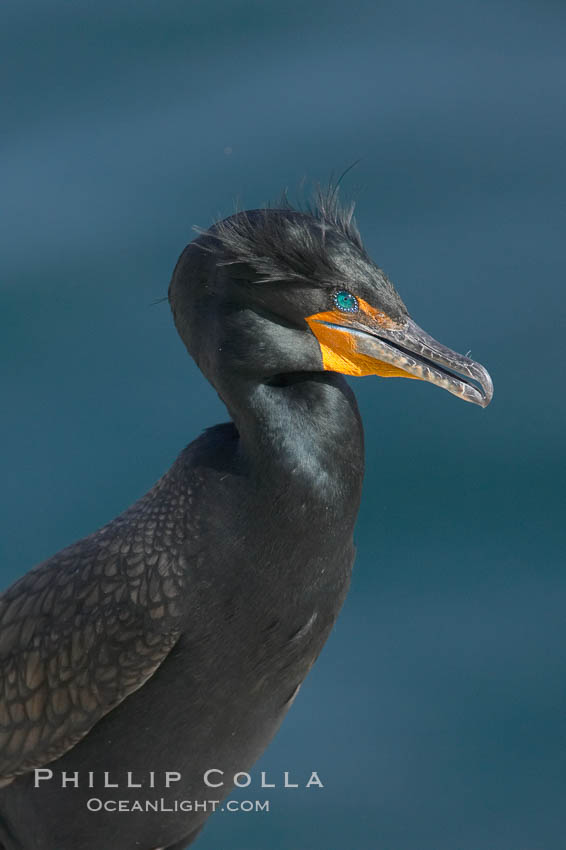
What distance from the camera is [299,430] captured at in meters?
2.35

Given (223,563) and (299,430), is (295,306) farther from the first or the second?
(223,563)

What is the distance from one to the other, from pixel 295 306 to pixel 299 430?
0.78 feet

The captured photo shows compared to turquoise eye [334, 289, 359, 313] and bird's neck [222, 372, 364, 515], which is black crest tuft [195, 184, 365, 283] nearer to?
turquoise eye [334, 289, 359, 313]

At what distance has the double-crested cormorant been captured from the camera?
89.4 inches

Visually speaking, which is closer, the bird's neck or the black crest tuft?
the black crest tuft

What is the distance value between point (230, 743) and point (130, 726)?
0.69 ft

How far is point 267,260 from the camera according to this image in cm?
221

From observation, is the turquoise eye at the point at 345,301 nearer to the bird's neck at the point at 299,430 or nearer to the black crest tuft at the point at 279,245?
the black crest tuft at the point at 279,245

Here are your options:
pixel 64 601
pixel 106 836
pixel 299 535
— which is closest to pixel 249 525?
pixel 299 535

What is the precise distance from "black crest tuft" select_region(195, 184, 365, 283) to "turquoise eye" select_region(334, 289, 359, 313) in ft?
0.12

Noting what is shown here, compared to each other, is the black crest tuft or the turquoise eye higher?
the black crest tuft

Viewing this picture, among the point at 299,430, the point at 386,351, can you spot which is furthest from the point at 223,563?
the point at 386,351

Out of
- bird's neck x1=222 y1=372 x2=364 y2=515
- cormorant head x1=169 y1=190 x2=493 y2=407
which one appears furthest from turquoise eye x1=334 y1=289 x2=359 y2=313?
bird's neck x1=222 y1=372 x2=364 y2=515

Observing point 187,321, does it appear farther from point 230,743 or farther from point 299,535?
point 230,743
